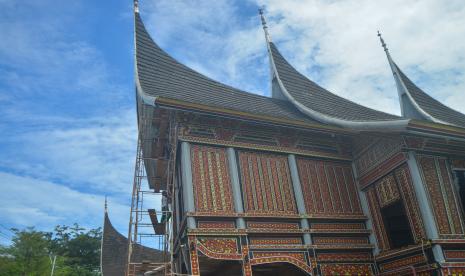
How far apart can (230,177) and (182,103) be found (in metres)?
2.00

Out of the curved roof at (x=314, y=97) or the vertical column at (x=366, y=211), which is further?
the curved roof at (x=314, y=97)

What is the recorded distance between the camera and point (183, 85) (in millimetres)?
10828

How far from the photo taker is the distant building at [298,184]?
28.5ft

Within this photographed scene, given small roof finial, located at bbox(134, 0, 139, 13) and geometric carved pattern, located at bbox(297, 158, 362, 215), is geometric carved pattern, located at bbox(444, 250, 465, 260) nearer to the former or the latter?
geometric carved pattern, located at bbox(297, 158, 362, 215)

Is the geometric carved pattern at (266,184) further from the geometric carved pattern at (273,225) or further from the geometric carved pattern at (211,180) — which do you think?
the geometric carved pattern at (211,180)

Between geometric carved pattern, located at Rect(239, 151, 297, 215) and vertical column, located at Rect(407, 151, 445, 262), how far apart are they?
107 inches

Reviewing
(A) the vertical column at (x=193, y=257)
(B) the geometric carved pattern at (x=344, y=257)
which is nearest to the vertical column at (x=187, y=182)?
(A) the vertical column at (x=193, y=257)

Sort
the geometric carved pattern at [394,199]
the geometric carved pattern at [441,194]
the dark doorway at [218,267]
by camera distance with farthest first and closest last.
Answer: the geometric carved pattern at [394,199] < the geometric carved pattern at [441,194] < the dark doorway at [218,267]

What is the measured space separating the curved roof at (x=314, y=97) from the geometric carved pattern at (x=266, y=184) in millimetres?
2091

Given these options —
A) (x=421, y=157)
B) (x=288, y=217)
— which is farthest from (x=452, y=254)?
(x=288, y=217)

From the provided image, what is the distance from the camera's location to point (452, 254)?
8641mm

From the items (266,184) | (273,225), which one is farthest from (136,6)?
(273,225)

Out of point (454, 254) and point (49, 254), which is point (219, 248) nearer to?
point (454, 254)

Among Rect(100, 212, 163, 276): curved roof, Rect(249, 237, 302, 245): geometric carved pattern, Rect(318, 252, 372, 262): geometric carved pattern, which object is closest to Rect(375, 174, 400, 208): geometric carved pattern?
Rect(318, 252, 372, 262): geometric carved pattern
